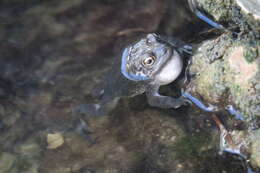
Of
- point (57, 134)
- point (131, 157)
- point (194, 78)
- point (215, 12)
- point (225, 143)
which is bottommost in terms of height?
point (57, 134)

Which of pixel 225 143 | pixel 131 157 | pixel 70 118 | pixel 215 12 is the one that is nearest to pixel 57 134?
pixel 70 118

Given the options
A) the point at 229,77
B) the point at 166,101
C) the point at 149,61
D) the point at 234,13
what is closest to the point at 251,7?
the point at 234,13

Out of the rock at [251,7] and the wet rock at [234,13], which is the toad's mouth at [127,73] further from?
the rock at [251,7]

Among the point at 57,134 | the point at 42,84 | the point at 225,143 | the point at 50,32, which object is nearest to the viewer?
the point at 225,143

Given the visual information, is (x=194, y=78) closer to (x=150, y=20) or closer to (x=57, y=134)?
(x=150, y=20)

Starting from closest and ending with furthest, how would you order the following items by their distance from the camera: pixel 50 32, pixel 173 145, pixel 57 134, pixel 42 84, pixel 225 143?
pixel 225 143 → pixel 173 145 → pixel 57 134 → pixel 42 84 → pixel 50 32

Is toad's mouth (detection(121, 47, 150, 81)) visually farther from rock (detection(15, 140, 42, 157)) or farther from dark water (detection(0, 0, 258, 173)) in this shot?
rock (detection(15, 140, 42, 157))

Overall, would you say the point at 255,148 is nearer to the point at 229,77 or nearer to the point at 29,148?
the point at 229,77

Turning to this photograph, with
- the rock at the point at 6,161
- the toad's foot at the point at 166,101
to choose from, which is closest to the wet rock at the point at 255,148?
the toad's foot at the point at 166,101
